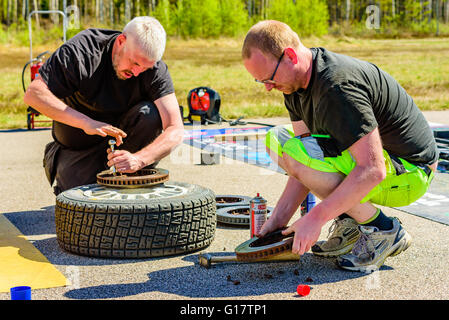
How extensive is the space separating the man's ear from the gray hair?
44.7 inches

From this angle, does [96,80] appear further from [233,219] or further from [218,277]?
[218,277]

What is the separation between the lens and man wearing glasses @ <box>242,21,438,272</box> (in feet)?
8.93

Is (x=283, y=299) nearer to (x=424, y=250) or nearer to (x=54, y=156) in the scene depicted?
(x=424, y=250)

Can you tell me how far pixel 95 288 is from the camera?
2932 mm

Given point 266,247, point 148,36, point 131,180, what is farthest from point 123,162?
point 266,247

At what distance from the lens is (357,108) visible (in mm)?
2695

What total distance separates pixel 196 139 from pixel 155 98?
4.42m

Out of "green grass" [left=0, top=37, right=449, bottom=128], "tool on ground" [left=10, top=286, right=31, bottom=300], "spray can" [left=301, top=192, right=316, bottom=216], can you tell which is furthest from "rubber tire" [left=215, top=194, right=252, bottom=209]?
"green grass" [left=0, top=37, right=449, bottom=128]

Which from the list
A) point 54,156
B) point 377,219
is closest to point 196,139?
point 54,156

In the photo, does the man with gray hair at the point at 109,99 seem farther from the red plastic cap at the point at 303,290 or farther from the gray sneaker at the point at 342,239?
the red plastic cap at the point at 303,290

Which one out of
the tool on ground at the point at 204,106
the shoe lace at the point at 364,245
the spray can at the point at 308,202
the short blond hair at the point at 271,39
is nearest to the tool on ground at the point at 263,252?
the shoe lace at the point at 364,245

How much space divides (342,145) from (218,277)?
97 cm

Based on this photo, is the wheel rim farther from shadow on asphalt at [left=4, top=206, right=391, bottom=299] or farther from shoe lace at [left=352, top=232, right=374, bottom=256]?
shoe lace at [left=352, top=232, right=374, bottom=256]

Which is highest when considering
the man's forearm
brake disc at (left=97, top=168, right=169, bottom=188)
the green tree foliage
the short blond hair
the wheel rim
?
the green tree foliage
